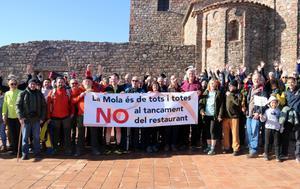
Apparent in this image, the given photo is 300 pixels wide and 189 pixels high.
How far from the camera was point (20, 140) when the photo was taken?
824 centimetres

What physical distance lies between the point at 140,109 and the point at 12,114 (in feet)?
10.1

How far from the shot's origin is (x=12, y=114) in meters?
8.41

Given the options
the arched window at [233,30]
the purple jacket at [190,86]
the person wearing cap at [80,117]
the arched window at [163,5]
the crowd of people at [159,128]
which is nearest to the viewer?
the crowd of people at [159,128]

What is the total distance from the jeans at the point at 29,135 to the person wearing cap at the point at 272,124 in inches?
204

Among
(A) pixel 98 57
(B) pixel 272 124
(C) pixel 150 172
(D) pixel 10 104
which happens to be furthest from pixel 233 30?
(C) pixel 150 172

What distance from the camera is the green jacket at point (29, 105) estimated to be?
795 centimetres

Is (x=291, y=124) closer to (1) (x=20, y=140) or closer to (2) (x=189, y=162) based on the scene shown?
(2) (x=189, y=162)

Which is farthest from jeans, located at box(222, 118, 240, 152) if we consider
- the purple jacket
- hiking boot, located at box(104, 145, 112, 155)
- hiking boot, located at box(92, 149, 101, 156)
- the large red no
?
hiking boot, located at box(92, 149, 101, 156)

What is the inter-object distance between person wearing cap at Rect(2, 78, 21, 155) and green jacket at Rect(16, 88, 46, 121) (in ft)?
1.76

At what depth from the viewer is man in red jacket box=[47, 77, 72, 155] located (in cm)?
828

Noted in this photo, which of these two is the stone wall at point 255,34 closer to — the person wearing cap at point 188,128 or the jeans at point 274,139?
the person wearing cap at point 188,128

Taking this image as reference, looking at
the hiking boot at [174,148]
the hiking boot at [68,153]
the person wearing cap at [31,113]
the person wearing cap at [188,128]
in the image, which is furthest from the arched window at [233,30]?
the person wearing cap at [31,113]

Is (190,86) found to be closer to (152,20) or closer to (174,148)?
(174,148)

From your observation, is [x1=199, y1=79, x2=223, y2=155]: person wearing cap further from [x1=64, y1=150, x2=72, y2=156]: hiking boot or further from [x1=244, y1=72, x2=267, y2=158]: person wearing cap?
[x1=64, y1=150, x2=72, y2=156]: hiking boot
